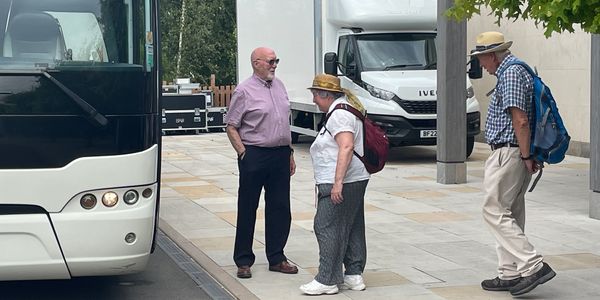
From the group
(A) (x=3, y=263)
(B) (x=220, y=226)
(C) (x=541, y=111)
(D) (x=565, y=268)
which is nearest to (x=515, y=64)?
(C) (x=541, y=111)

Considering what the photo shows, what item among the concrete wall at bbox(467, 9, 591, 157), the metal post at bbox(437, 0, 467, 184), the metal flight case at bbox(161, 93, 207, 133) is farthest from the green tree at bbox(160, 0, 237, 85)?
the metal post at bbox(437, 0, 467, 184)

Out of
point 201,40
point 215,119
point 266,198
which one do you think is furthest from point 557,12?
point 201,40

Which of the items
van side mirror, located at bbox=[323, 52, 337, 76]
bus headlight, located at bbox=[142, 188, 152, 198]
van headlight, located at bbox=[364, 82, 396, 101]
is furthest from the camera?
van side mirror, located at bbox=[323, 52, 337, 76]

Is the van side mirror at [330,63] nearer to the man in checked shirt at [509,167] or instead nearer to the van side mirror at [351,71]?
the van side mirror at [351,71]

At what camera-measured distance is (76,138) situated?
21.7ft

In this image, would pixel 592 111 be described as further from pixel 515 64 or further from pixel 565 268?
pixel 515 64

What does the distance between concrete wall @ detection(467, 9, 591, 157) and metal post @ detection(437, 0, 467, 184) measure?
3746 millimetres

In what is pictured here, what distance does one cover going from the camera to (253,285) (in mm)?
7961

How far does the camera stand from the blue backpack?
23.2 feet

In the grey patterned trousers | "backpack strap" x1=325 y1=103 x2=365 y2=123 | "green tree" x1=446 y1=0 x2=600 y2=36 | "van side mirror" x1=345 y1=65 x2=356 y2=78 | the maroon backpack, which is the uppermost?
"green tree" x1=446 y1=0 x2=600 y2=36

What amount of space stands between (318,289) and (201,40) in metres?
32.1

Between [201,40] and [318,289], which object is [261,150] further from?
[201,40]

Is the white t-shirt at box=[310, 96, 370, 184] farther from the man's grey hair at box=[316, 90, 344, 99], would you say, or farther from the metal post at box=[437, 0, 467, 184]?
the metal post at box=[437, 0, 467, 184]

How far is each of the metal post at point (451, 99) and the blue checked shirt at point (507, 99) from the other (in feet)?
23.0
